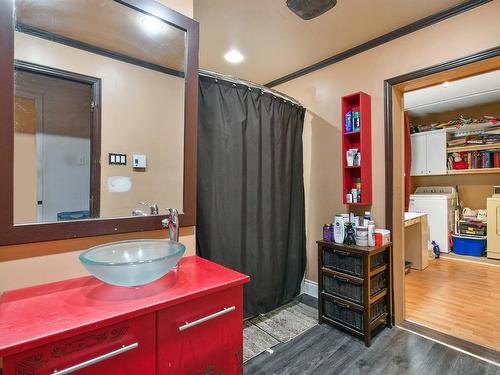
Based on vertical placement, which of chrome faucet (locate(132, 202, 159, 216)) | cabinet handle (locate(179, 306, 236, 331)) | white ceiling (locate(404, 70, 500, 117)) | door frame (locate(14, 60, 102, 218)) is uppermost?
white ceiling (locate(404, 70, 500, 117))

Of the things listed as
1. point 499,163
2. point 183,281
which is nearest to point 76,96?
point 183,281

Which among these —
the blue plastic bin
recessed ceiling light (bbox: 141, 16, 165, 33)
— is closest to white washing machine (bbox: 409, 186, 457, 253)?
the blue plastic bin

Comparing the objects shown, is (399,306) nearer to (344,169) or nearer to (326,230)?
(326,230)

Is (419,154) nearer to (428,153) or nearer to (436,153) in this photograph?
(428,153)

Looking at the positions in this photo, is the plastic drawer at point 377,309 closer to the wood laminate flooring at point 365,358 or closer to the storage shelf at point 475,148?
the wood laminate flooring at point 365,358

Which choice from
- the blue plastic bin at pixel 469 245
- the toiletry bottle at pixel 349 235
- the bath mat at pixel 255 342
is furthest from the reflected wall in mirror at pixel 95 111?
the blue plastic bin at pixel 469 245

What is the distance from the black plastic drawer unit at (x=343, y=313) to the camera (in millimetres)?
2025

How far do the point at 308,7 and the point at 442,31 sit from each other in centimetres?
101

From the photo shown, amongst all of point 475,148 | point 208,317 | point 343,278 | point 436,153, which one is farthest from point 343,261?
point 475,148

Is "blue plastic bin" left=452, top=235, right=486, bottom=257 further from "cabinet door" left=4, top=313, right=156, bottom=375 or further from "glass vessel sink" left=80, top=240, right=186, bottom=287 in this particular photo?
"cabinet door" left=4, top=313, right=156, bottom=375

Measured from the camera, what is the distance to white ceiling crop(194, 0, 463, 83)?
1868mm

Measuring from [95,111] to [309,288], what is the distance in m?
2.50

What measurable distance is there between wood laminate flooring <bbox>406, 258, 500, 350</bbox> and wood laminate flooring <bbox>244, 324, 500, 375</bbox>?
34cm

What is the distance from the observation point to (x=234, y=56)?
2.55 metres
